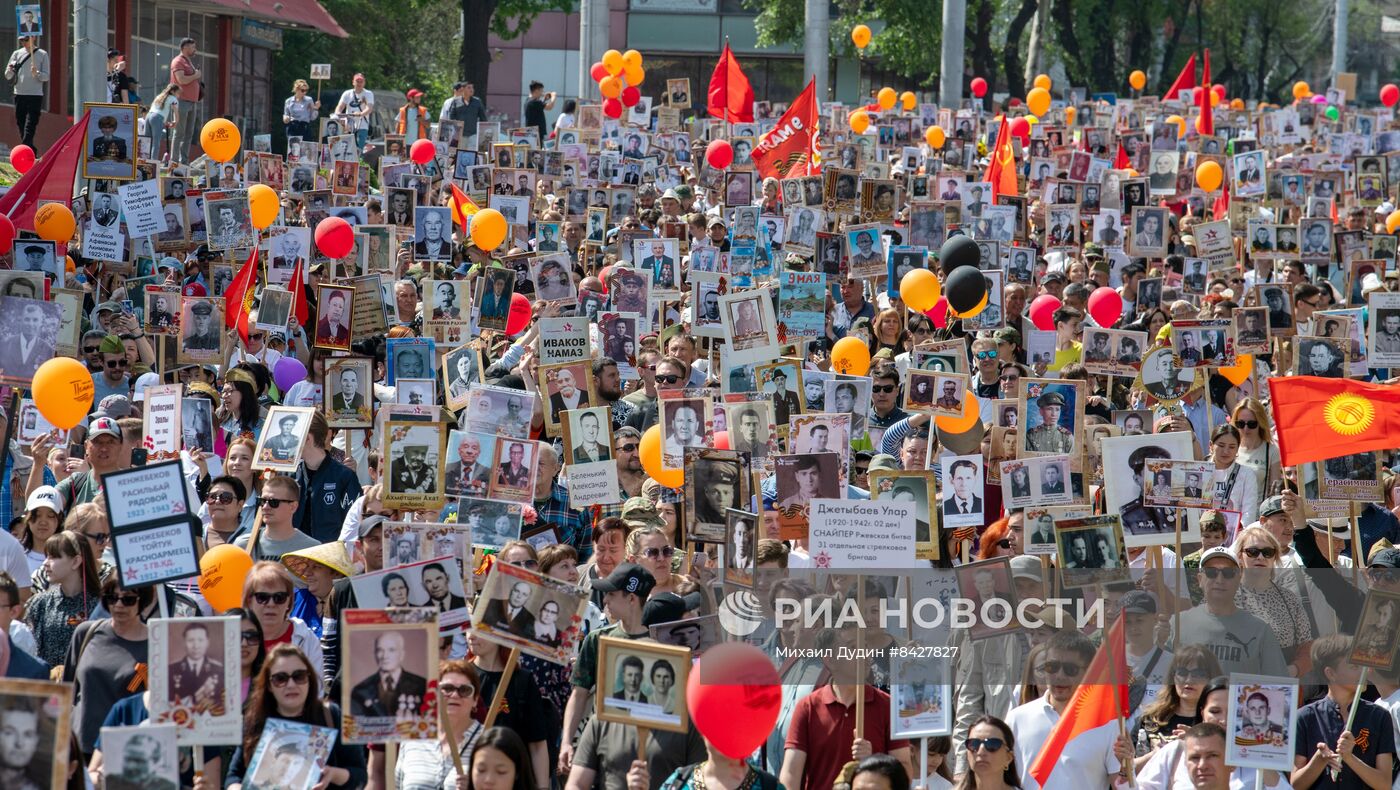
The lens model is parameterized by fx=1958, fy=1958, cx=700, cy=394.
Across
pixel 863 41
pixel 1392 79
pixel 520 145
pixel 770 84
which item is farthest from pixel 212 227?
pixel 1392 79

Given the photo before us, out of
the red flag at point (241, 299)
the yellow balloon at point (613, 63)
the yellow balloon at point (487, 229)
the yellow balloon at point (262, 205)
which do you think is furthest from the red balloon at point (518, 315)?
the yellow balloon at point (613, 63)

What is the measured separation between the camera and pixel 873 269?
14664mm

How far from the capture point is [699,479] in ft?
27.7

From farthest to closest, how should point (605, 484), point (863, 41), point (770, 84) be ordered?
point (770, 84) < point (863, 41) < point (605, 484)

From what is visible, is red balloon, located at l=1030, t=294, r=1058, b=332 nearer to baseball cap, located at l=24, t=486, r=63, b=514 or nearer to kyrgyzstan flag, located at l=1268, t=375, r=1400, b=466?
kyrgyzstan flag, located at l=1268, t=375, r=1400, b=466

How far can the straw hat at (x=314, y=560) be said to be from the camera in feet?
25.3

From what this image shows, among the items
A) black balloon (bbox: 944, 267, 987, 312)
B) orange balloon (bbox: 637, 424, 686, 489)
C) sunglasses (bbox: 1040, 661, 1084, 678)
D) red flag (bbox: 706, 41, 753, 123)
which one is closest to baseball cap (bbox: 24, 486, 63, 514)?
orange balloon (bbox: 637, 424, 686, 489)

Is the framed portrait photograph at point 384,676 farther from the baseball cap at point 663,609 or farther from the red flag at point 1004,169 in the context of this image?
the red flag at point 1004,169

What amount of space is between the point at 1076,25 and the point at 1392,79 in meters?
41.5

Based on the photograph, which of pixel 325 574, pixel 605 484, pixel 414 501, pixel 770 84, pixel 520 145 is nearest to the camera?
pixel 325 574

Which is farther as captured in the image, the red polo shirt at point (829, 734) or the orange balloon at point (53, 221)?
the orange balloon at point (53, 221)

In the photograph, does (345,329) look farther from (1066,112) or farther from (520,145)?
(1066,112)

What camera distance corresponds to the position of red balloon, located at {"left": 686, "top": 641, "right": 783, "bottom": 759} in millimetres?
5547

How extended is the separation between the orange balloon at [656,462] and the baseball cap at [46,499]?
272 cm
